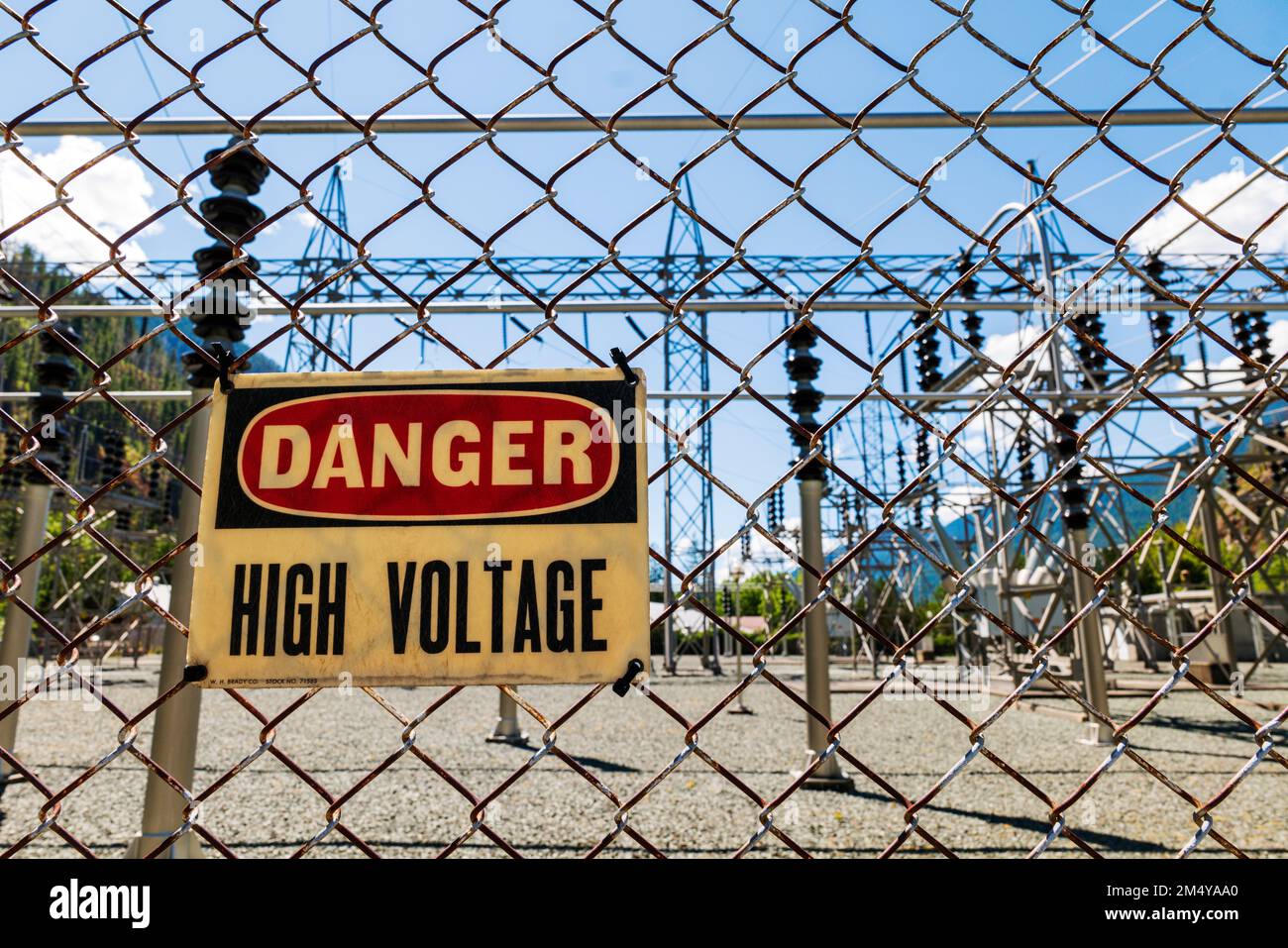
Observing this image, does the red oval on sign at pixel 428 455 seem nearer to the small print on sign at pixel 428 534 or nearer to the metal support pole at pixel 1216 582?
the small print on sign at pixel 428 534

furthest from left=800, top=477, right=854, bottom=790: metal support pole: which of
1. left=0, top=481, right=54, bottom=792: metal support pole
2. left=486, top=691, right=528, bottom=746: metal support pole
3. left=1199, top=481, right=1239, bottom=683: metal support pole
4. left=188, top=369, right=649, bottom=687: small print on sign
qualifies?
left=1199, top=481, right=1239, bottom=683: metal support pole

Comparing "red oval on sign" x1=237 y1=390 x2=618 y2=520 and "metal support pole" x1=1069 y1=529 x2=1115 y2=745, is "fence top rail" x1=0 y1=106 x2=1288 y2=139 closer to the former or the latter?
"red oval on sign" x1=237 y1=390 x2=618 y2=520

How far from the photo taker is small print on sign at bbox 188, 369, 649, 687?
1103mm

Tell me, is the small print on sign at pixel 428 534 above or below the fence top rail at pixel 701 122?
below

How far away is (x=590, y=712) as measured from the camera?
723 cm

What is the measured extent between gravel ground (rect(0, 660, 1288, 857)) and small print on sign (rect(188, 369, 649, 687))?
126cm

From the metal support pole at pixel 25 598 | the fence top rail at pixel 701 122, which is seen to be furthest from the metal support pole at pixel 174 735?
the metal support pole at pixel 25 598

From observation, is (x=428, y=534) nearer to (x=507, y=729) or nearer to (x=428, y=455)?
(x=428, y=455)

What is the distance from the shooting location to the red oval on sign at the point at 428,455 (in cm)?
114

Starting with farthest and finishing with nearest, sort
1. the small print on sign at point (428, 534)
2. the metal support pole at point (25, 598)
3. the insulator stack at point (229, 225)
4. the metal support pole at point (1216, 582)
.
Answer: the metal support pole at point (1216, 582)
the metal support pole at point (25, 598)
the insulator stack at point (229, 225)
the small print on sign at point (428, 534)

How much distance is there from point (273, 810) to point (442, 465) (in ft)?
10.5

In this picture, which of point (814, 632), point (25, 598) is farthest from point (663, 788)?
point (25, 598)

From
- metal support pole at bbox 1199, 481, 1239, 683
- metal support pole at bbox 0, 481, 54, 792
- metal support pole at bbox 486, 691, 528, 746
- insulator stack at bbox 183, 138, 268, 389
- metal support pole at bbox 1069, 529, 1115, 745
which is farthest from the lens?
metal support pole at bbox 1199, 481, 1239, 683
